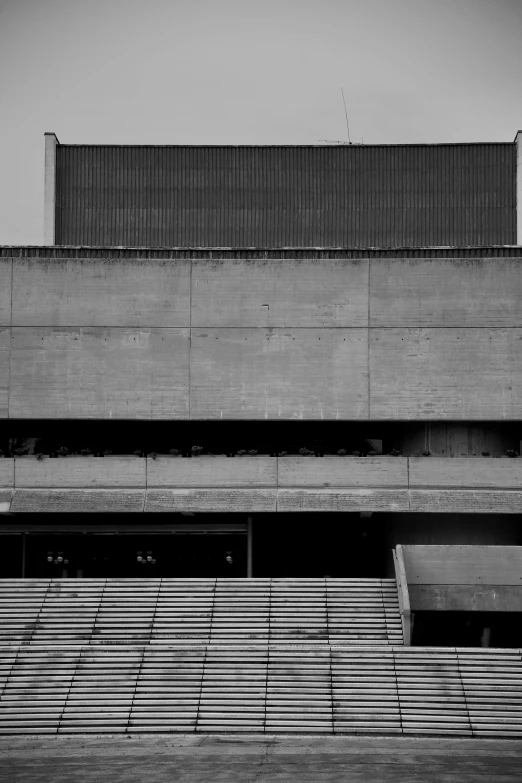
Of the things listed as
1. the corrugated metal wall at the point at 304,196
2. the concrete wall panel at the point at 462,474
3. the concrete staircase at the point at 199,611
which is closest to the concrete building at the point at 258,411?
the concrete wall panel at the point at 462,474

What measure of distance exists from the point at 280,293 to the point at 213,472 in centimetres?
726

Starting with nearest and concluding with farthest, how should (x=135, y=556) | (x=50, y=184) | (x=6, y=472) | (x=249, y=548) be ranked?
(x=6, y=472) < (x=249, y=548) < (x=135, y=556) < (x=50, y=184)

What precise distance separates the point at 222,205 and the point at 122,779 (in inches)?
1138

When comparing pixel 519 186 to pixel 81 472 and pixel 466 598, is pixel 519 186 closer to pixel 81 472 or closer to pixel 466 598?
pixel 466 598

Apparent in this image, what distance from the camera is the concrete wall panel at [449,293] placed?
129 ft

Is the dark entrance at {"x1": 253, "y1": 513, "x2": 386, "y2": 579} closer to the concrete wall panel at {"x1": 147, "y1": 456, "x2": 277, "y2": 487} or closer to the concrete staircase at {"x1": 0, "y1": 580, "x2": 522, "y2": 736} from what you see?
the concrete wall panel at {"x1": 147, "y1": 456, "x2": 277, "y2": 487}

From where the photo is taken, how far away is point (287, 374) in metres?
39.4

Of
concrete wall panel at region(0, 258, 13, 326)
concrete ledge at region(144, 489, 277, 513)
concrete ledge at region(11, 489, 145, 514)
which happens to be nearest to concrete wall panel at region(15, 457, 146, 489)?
concrete ledge at region(11, 489, 145, 514)

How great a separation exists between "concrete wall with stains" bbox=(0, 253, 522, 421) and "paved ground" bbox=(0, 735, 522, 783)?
597 inches

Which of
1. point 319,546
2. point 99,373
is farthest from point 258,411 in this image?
point 319,546

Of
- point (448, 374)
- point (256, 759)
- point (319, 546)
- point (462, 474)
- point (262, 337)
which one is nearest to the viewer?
point (256, 759)

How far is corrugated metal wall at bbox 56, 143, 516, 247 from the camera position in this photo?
45750 mm

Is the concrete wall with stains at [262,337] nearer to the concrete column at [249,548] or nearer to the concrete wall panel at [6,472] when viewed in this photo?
the concrete wall panel at [6,472]

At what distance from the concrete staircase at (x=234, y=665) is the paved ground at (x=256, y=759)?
783 millimetres
